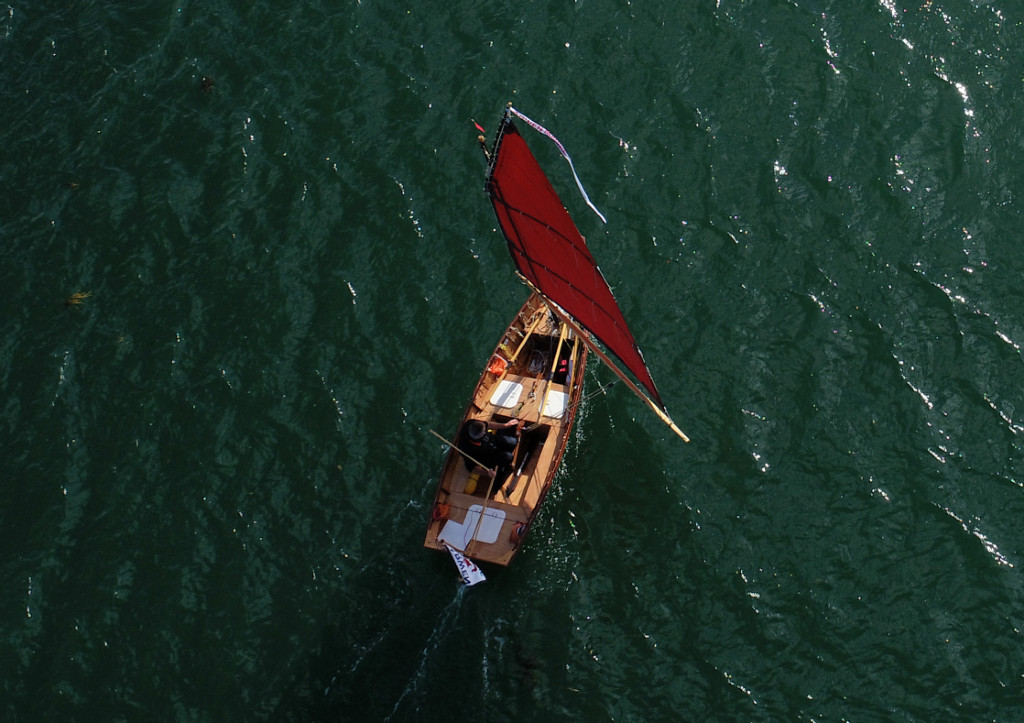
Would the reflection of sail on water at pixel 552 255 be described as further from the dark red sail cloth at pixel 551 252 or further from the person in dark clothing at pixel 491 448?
the person in dark clothing at pixel 491 448

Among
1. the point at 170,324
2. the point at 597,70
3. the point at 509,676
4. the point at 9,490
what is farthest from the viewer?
the point at 597,70

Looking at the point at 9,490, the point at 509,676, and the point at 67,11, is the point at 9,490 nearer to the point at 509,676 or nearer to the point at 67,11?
the point at 509,676

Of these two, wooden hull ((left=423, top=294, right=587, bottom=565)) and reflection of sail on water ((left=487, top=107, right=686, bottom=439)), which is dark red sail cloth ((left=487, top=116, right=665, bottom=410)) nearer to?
reflection of sail on water ((left=487, top=107, right=686, bottom=439))

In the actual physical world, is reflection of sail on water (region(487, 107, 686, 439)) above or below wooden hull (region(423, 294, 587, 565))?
above

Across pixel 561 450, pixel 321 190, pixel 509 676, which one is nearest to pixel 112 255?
pixel 321 190

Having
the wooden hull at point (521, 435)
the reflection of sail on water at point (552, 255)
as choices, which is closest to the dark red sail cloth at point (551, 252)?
the reflection of sail on water at point (552, 255)

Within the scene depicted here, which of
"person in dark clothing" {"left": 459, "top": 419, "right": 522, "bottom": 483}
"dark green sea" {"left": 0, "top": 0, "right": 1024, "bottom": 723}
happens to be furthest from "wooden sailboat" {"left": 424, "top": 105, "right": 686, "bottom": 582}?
"dark green sea" {"left": 0, "top": 0, "right": 1024, "bottom": 723}

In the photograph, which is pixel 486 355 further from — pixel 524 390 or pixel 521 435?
pixel 521 435
